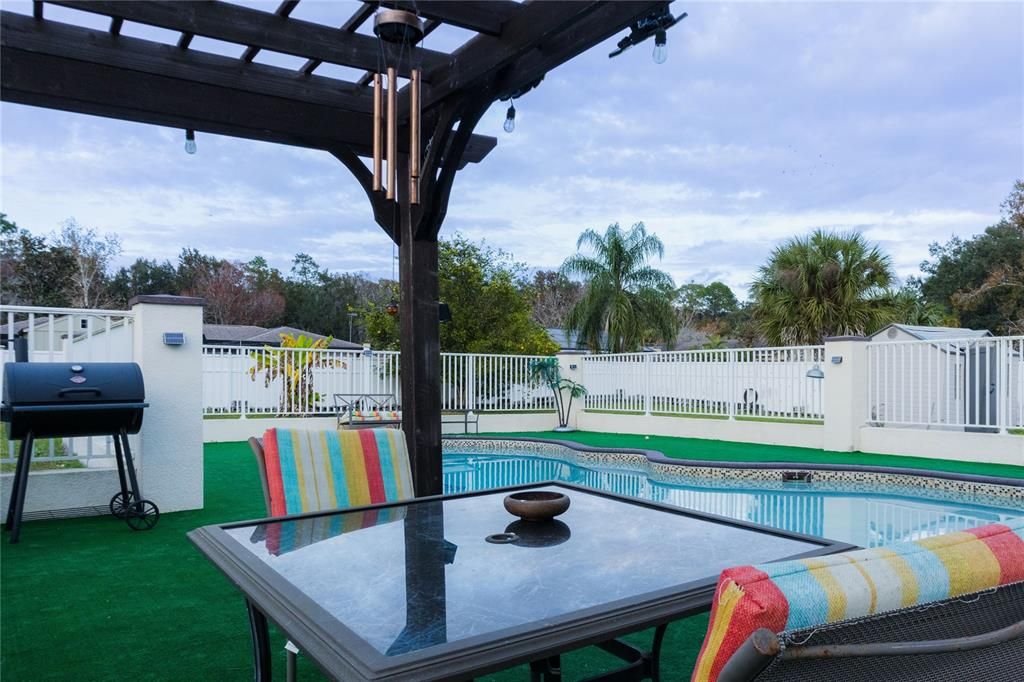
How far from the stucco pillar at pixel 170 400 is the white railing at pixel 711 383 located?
24.7 ft

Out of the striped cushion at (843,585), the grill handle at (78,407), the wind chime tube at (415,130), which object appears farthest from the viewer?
the grill handle at (78,407)

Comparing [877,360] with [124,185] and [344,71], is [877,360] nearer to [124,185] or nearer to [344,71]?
[344,71]

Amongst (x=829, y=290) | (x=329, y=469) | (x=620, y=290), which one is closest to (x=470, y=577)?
(x=329, y=469)

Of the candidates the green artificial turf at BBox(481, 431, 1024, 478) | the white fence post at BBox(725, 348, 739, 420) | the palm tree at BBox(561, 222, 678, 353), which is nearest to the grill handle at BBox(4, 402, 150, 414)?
the green artificial turf at BBox(481, 431, 1024, 478)

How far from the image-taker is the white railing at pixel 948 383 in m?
7.50

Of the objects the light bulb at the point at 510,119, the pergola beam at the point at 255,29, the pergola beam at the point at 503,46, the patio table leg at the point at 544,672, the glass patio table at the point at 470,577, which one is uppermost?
the pergola beam at the point at 255,29

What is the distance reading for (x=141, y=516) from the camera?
468 cm

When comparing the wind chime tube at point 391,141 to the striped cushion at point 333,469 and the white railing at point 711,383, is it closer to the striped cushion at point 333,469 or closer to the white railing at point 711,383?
the striped cushion at point 333,469

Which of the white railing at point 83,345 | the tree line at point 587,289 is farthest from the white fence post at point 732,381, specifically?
the white railing at point 83,345

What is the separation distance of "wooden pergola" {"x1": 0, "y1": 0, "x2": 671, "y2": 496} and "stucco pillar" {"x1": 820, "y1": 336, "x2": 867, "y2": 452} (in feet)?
20.6

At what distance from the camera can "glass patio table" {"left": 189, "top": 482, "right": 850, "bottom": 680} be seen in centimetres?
119

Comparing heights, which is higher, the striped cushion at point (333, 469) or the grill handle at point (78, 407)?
the grill handle at point (78, 407)

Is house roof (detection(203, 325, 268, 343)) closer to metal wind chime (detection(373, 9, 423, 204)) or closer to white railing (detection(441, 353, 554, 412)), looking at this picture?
white railing (detection(441, 353, 554, 412))

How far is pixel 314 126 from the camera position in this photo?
15.7 feet
